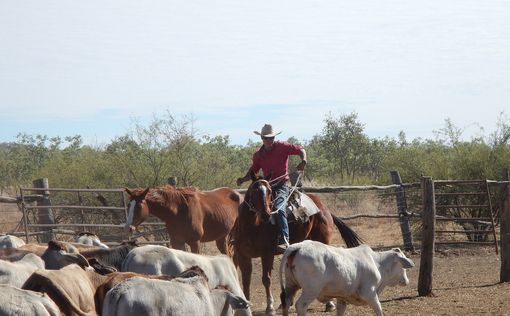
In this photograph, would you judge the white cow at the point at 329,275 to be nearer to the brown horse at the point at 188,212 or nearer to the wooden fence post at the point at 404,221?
the brown horse at the point at 188,212

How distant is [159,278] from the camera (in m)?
7.38

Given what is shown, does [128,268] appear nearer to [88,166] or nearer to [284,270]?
[284,270]

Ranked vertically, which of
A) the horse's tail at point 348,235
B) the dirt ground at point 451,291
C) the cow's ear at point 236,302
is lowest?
the dirt ground at point 451,291

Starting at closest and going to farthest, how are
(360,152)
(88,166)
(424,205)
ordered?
1. (424,205)
2. (88,166)
3. (360,152)

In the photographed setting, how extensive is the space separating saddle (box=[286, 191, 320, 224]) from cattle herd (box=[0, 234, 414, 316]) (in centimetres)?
127

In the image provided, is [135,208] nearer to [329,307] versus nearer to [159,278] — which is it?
[329,307]

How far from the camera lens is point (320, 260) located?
9.60m

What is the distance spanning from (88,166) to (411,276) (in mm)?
10879

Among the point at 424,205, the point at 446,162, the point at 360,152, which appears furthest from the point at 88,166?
the point at 360,152

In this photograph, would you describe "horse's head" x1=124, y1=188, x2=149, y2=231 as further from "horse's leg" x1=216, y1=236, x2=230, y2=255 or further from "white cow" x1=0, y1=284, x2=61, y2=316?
Result: "white cow" x1=0, y1=284, x2=61, y2=316

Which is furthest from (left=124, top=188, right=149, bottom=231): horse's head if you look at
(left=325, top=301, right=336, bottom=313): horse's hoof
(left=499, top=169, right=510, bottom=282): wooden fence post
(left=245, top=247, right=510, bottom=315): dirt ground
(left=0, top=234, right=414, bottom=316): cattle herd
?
(left=499, top=169, right=510, bottom=282): wooden fence post

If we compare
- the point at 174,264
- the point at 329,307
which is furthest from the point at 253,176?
the point at 174,264

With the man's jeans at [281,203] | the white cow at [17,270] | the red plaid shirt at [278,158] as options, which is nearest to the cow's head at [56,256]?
the white cow at [17,270]

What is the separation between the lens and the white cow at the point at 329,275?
9.57 meters
